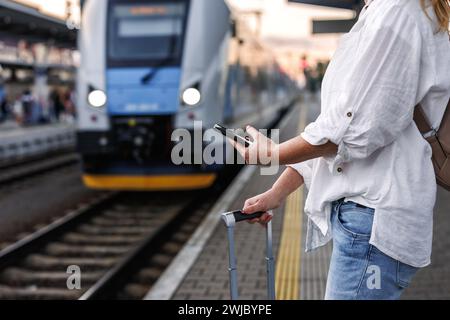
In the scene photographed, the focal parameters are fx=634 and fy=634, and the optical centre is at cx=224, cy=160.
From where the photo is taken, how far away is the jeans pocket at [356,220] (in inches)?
60.6

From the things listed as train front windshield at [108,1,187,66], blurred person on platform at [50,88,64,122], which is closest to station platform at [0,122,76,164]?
train front windshield at [108,1,187,66]

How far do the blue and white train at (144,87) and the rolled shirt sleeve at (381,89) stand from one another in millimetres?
6607

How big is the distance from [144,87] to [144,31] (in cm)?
85

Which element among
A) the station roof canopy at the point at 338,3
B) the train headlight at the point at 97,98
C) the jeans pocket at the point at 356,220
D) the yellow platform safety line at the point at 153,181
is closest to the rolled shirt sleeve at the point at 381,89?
the jeans pocket at the point at 356,220

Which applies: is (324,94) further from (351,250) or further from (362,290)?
(362,290)

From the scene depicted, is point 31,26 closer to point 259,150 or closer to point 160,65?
point 160,65

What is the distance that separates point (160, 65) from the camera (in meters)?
8.30

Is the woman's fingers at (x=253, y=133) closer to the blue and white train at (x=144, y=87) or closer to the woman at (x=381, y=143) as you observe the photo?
the woman at (x=381, y=143)

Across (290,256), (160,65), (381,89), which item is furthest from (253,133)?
(160,65)

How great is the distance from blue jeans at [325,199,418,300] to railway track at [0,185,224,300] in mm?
3363

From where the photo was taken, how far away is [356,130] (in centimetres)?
149

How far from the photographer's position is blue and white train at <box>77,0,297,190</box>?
26.7 ft

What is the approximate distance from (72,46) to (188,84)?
10.4m

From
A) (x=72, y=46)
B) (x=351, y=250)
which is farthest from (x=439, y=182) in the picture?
(x=72, y=46)
